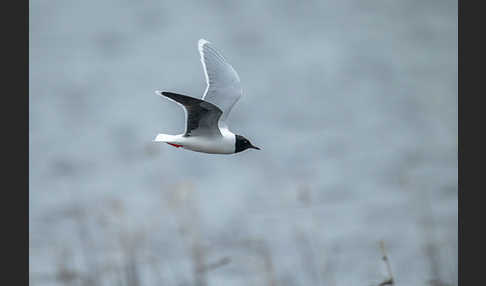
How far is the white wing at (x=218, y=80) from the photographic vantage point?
17.2 ft

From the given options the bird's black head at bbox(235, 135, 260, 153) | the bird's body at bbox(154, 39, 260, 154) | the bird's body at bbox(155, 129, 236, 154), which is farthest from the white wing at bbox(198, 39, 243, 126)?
the bird's body at bbox(155, 129, 236, 154)

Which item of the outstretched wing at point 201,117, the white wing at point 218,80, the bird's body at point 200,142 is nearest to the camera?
the outstretched wing at point 201,117

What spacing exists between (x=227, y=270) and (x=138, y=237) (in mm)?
1252

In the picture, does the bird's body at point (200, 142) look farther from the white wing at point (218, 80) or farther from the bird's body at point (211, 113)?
the white wing at point (218, 80)

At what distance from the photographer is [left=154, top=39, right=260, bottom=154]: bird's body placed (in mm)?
4637

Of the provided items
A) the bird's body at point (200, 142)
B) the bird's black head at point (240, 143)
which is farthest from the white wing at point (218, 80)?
the bird's body at point (200, 142)

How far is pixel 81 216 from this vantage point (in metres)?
7.02

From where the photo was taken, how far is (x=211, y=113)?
184 inches

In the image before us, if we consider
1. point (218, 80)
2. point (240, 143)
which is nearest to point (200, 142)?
point (240, 143)

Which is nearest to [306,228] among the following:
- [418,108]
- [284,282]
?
[284,282]

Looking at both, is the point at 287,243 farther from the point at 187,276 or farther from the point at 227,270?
the point at 187,276

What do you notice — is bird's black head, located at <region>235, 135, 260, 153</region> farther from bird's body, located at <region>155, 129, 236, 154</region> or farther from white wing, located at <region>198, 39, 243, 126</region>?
white wing, located at <region>198, 39, 243, 126</region>

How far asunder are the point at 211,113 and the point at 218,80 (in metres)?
0.64

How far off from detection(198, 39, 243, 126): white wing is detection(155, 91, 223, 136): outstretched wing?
440 mm
